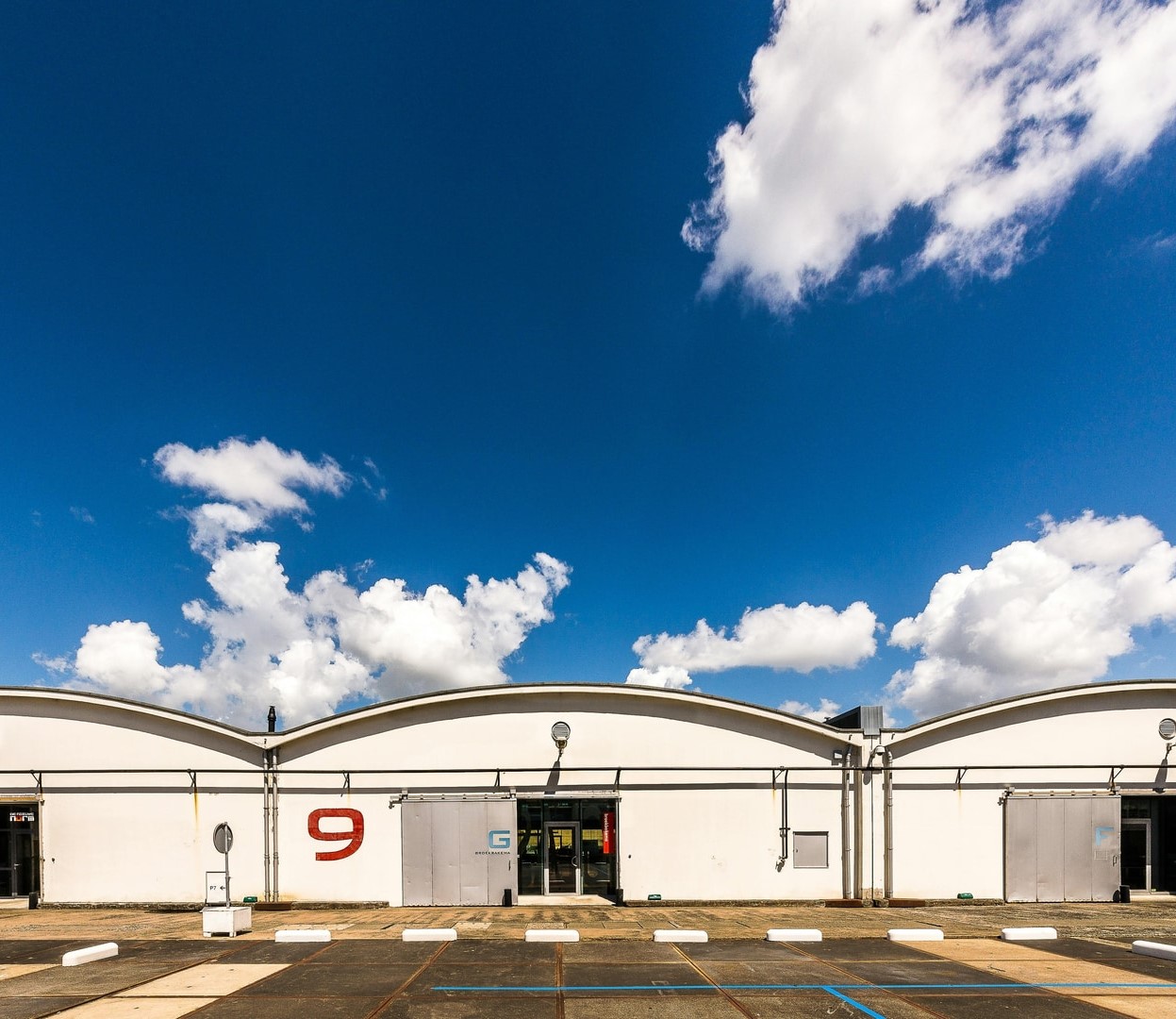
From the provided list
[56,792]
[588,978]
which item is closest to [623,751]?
[588,978]

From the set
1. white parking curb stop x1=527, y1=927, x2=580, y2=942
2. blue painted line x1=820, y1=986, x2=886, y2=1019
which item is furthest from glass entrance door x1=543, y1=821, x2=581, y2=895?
blue painted line x1=820, y1=986, x2=886, y2=1019

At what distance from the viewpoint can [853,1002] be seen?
10.6 meters

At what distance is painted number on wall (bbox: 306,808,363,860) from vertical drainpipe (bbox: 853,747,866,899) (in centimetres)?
1482

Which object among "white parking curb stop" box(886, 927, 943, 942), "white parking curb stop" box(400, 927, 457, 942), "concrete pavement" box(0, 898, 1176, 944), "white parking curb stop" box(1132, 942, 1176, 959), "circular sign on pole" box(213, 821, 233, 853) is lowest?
"concrete pavement" box(0, 898, 1176, 944)

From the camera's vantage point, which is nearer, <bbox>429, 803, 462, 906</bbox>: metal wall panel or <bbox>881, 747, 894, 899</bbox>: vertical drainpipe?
<bbox>429, 803, 462, 906</bbox>: metal wall panel

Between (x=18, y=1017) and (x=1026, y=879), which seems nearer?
(x=18, y=1017)

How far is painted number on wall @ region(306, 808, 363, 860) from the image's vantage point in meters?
19.8

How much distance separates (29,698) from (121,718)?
2.92 m

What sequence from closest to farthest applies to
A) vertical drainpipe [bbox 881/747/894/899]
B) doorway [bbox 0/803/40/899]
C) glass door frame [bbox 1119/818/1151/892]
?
vertical drainpipe [bbox 881/747/894/899] → doorway [bbox 0/803/40/899] → glass door frame [bbox 1119/818/1151/892]

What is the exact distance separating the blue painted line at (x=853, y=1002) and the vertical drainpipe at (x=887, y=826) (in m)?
10.1

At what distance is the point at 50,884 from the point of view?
65.0ft

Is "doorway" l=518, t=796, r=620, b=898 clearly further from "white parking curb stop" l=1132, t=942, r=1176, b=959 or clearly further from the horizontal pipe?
Answer: "white parking curb stop" l=1132, t=942, r=1176, b=959

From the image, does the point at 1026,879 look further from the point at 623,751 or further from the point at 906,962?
the point at 623,751

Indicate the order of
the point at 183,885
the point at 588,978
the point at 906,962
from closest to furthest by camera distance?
the point at 588,978 → the point at 906,962 → the point at 183,885
